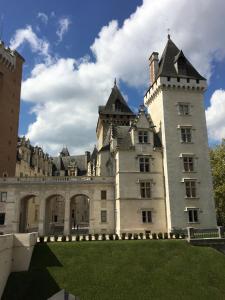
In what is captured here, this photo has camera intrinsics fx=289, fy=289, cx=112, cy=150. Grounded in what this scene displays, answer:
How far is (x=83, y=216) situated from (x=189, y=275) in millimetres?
57522

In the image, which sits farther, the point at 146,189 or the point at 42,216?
the point at 42,216

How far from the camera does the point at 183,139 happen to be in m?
39.5

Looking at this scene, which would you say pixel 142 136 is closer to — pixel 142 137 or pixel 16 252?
pixel 142 137

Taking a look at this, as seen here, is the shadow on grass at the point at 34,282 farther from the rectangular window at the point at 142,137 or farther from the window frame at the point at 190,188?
the rectangular window at the point at 142,137

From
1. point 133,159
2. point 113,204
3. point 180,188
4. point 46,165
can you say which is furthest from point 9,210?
point 46,165

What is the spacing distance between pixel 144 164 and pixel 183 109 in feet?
31.6

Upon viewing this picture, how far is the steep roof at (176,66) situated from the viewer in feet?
136

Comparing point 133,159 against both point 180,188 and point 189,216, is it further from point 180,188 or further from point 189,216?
point 189,216

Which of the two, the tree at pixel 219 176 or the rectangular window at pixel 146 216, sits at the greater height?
the tree at pixel 219 176

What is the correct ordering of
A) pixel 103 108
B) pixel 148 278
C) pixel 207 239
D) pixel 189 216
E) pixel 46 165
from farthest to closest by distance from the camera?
pixel 46 165
pixel 103 108
pixel 189 216
pixel 207 239
pixel 148 278

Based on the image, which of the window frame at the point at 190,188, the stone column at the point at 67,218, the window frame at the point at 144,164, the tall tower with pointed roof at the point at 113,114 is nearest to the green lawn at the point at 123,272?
the window frame at the point at 190,188

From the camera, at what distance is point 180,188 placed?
1470 inches

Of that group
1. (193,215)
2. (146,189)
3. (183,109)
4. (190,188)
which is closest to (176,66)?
(183,109)

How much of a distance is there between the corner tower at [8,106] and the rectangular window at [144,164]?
22349 mm
